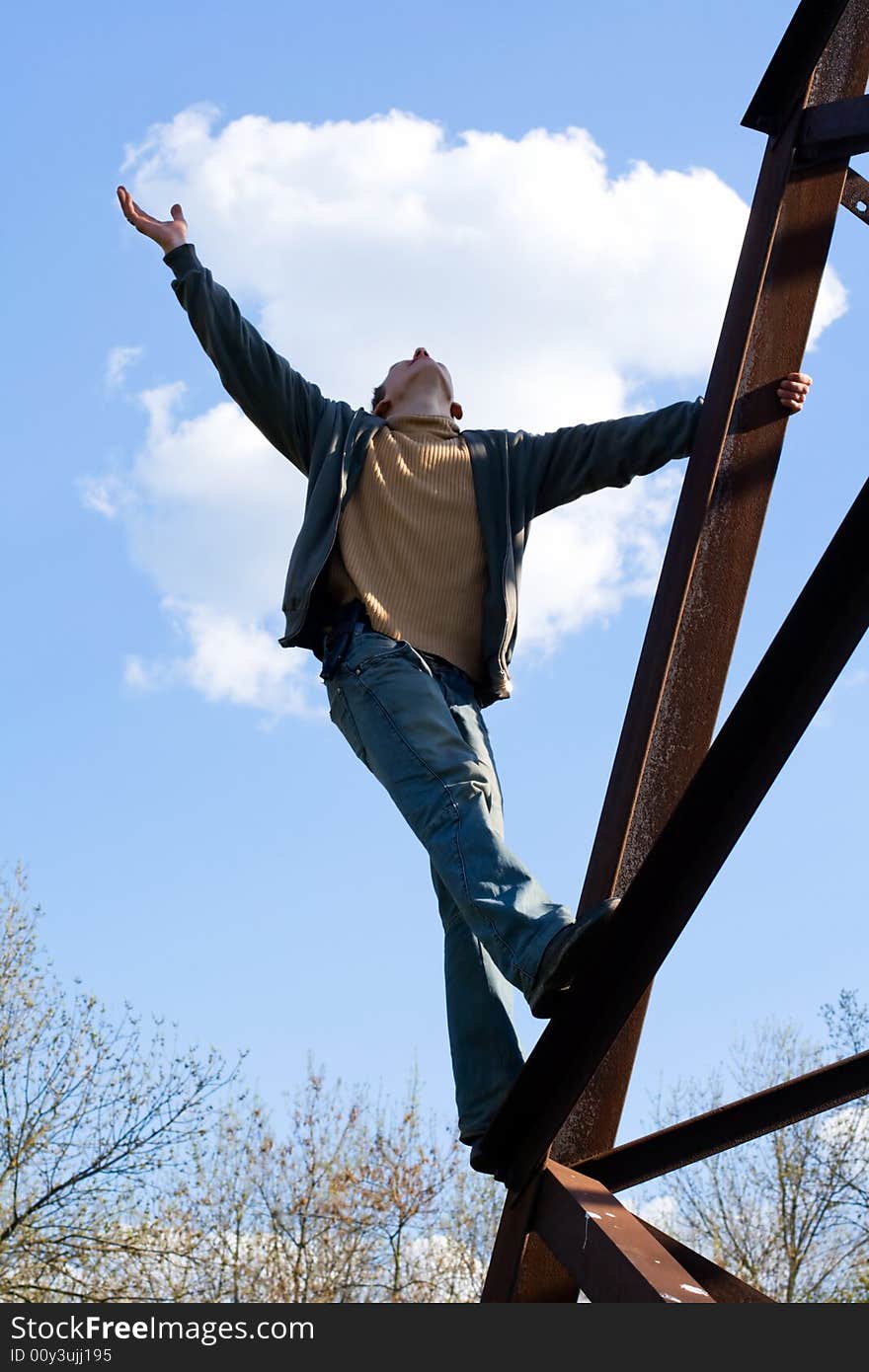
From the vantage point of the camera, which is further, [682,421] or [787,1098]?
[682,421]

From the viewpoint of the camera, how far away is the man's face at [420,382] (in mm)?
4387

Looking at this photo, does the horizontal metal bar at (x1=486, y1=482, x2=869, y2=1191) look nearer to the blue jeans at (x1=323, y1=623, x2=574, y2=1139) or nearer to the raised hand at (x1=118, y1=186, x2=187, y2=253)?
the blue jeans at (x1=323, y1=623, x2=574, y2=1139)

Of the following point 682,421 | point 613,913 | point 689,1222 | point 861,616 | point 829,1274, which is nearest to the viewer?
point 861,616

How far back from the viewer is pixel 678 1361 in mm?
2578

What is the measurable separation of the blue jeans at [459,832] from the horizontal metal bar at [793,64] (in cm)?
148

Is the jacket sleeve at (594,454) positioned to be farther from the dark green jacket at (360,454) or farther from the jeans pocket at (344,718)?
the jeans pocket at (344,718)

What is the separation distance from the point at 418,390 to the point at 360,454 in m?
0.43

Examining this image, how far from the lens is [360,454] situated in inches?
159

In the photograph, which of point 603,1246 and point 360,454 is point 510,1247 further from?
point 360,454

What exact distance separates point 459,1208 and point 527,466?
66.1 ft

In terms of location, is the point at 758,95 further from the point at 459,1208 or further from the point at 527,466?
the point at 459,1208

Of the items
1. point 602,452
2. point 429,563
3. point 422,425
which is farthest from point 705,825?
point 422,425

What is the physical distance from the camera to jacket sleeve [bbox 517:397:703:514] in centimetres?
398

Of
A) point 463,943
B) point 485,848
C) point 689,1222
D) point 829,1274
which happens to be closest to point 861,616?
point 485,848
